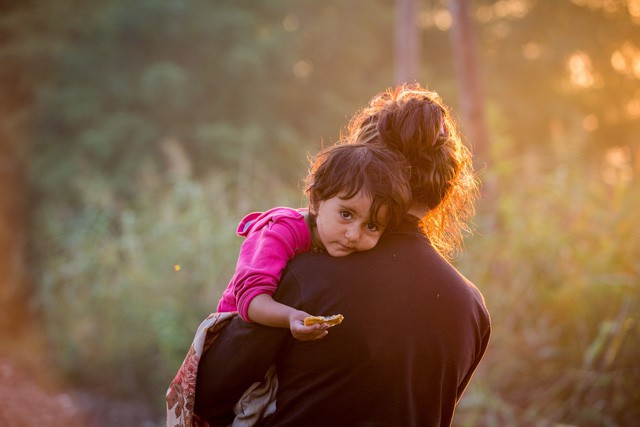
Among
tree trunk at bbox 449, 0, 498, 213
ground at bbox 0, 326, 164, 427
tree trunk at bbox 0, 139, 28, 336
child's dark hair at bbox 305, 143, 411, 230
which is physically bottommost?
ground at bbox 0, 326, 164, 427

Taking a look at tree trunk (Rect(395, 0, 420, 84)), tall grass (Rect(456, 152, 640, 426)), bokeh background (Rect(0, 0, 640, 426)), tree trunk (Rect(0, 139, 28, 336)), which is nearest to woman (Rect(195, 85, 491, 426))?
bokeh background (Rect(0, 0, 640, 426))

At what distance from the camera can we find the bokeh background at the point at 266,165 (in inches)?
214

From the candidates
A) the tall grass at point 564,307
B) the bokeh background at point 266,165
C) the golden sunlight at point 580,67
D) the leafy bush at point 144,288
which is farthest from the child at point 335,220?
the golden sunlight at point 580,67

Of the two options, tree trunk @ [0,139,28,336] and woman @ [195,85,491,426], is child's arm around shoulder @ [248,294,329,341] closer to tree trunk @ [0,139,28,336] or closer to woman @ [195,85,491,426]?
woman @ [195,85,491,426]

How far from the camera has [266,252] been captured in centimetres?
200

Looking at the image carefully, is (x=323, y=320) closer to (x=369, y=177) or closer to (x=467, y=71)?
(x=369, y=177)

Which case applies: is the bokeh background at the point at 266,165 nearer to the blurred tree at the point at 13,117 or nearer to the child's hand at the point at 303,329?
the blurred tree at the point at 13,117

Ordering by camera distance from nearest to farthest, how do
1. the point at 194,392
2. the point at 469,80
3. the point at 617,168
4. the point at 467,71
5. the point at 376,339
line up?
the point at 376,339 < the point at 194,392 < the point at 617,168 < the point at 469,80 < the point at 467,71

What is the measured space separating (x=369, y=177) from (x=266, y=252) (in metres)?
0.31

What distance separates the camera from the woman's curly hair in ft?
6.91

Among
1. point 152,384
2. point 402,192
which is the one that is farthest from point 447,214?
point 152,384

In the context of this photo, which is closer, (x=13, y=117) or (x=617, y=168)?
(x=617, y=168)

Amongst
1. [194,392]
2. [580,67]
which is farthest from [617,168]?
[580,67]

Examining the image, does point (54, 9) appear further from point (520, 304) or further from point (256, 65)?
point (520, 304)
